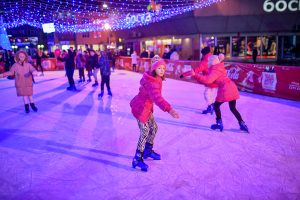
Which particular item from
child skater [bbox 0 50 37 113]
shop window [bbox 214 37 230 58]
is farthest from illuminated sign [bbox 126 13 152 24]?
child skater [bbox 0 50 37 113]

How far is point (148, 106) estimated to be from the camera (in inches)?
152

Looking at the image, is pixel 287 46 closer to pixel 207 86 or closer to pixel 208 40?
pixel 208 40

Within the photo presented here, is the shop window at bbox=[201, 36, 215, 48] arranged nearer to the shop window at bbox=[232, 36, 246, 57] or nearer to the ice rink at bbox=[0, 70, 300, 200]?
the shop window at bbox=[232, 36, 246, 57]

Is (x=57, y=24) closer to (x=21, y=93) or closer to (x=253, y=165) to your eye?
(x=21, y=93)

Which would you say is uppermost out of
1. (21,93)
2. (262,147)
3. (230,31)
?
(230,31)

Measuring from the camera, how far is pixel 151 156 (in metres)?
4.33

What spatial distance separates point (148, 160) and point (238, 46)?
2410 centimetres

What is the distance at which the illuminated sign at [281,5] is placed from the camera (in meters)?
23.2

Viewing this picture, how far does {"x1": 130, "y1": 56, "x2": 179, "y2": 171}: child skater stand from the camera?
361cm

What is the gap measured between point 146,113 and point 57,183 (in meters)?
1.39

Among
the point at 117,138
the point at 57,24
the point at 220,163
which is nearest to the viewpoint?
the point at 220,163

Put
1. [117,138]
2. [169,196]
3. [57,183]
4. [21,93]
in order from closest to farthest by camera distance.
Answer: [169,196] → [57,183] → [117,138] → [21,93]

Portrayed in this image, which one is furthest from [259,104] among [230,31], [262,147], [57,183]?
[230,31]

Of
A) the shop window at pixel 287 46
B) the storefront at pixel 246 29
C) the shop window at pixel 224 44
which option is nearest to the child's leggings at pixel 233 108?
the storefront at pixel 246 29
